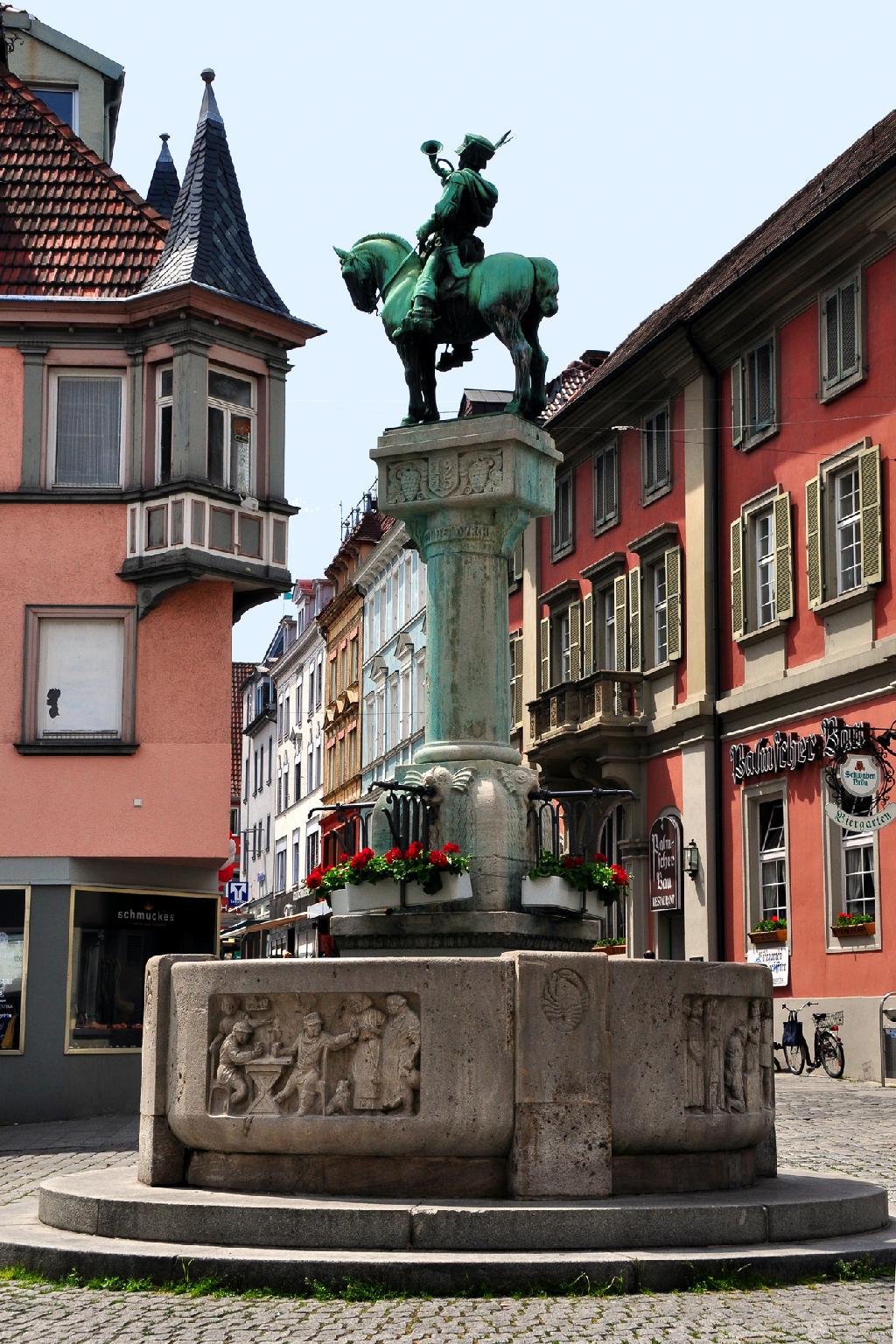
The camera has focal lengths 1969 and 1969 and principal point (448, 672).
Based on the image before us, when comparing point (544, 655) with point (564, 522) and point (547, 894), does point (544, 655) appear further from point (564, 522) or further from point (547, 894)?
Answer: point (547, 894)

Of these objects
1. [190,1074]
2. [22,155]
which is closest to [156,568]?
[22,155]

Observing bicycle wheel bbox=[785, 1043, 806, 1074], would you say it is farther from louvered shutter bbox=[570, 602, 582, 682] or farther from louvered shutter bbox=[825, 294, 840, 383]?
louvered shutter bbox=[570, 602, 582, 682]

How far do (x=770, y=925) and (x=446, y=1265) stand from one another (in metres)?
21.1

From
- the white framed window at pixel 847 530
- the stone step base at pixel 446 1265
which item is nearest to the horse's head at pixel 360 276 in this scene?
the stone step base at pixel 446 1265

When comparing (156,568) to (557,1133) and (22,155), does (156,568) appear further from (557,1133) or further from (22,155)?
(557,1133)

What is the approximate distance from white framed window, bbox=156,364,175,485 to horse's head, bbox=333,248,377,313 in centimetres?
1088

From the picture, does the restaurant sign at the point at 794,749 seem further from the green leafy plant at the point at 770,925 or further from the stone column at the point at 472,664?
the stone column at the point at 472,664

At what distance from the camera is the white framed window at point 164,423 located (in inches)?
938

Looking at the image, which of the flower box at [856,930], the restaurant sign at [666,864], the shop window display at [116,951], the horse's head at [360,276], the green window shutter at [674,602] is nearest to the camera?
the horse's head at [360,276]

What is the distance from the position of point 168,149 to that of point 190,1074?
24.1m

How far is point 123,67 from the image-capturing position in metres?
31.1

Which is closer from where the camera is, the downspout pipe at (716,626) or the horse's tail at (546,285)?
the horse's tail at (546,285)

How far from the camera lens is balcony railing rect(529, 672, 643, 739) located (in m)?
34.8

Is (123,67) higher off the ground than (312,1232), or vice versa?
(123,67)
